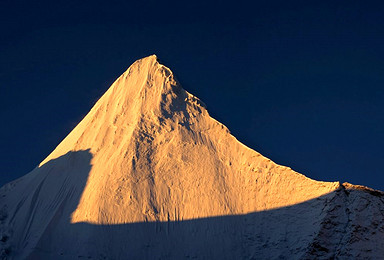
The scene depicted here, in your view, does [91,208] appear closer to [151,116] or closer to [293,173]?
[151,116]

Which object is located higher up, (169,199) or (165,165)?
(165,165)

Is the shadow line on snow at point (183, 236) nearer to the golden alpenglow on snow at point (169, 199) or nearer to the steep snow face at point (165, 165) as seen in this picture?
the golden alpenglow on snow at point (169, 199)

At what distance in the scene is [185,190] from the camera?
54.3 metres

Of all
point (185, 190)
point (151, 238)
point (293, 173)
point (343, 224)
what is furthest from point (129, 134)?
point (343, 224)

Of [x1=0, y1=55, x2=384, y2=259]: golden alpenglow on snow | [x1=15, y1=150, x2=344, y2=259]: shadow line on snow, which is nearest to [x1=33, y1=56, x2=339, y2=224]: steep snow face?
[x1=0, y1=55, x2=384, y2=259]: golden alpenglow on snow

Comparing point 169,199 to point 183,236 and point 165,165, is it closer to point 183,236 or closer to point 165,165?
point 165,165

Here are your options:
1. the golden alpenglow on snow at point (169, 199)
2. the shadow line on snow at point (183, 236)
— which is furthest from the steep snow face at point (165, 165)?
the shadow line on snow at point (183, 236)

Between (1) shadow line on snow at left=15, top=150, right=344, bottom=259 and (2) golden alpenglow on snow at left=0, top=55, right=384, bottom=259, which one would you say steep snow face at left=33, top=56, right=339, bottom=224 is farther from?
(1) shadow line on snow at left=15, top=150, right=344, bottom=259

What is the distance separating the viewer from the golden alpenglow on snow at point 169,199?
161 feet

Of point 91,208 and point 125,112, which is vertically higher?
point 125,112

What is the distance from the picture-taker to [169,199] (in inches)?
2101

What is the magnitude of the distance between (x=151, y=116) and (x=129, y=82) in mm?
6008

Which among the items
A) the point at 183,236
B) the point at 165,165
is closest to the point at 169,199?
the point at 165,165

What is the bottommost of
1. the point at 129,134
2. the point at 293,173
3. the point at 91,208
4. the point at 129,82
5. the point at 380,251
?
the point at 380,251
